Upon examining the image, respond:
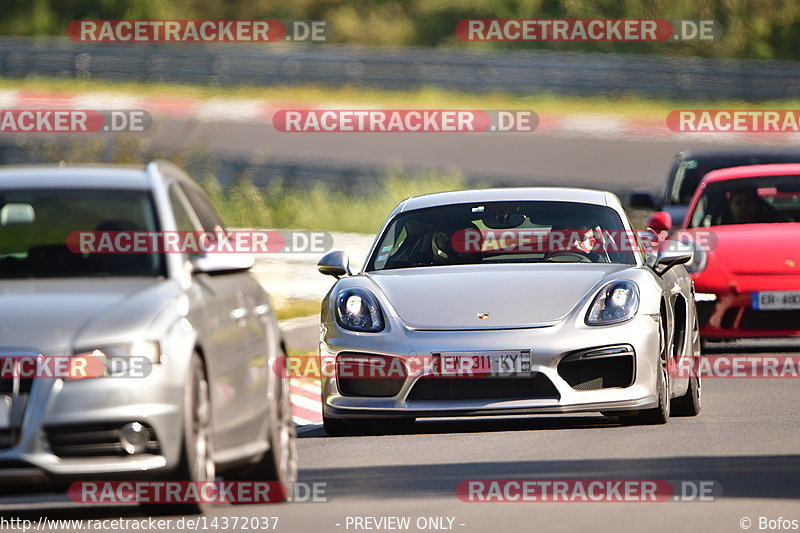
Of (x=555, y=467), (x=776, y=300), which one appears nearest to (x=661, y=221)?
(x=776, y=300)

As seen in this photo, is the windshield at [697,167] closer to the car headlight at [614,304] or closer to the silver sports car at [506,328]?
the silver sports car at [506,328]

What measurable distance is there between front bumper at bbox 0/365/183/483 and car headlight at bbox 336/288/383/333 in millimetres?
3741

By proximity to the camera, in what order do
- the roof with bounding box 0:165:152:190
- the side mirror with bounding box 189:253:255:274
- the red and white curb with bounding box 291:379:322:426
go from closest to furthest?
the side mirror with bounding box 189:253:255:274
the roof with bounding box 0:165:152:190
the red and white curb with bounding box 291:379:322:426

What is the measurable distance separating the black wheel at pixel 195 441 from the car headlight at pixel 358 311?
326 cm

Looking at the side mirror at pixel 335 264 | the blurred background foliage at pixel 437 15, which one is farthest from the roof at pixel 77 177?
the blurred background foliage at pixel 437 15

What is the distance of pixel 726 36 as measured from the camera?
172 ft

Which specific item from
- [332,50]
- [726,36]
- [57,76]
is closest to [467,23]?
[726,36]

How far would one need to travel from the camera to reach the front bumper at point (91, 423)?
7613 mm

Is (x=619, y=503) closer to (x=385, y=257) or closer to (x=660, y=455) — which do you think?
(x=660, y=455)

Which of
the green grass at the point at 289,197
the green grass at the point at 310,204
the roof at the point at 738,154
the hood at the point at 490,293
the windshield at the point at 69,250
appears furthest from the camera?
the green grass at the point at 310,204

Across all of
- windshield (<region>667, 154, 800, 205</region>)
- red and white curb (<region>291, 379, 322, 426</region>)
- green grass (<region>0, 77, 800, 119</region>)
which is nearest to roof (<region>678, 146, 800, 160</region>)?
windshield (<region>667, 154, 800, 205</region>)

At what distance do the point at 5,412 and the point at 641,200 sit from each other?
501 inches

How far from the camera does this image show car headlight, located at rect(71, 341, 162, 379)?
7.71 m

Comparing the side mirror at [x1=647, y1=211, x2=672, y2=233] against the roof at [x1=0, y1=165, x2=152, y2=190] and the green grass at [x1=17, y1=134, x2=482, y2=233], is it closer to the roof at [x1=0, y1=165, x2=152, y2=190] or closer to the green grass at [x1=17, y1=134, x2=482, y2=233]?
the green grass at [x1=17, y1=134, x2=482, y2=233]
